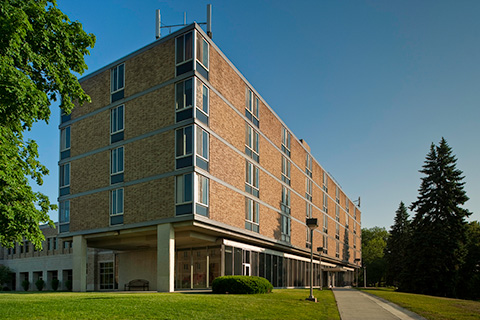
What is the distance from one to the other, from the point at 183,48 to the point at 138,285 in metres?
19.5

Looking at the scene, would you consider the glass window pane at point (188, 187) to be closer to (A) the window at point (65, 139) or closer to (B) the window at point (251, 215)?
(B) the window at point (251, 215)

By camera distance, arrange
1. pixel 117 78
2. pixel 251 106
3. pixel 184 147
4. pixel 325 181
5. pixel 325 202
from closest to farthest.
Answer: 1. pixel 184 147
2. pixel 117 78
3. pixel 251 106
4. pixel 325 202
5. pixel 325 181

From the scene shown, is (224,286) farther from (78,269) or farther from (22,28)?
(22,28)

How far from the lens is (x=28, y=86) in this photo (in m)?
12.1

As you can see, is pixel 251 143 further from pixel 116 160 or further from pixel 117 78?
pixel 117 78

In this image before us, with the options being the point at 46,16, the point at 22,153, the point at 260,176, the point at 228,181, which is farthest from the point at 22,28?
the point at 260,176

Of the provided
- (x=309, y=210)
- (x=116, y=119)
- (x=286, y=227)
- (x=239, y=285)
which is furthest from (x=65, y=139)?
(x=309, y=210)

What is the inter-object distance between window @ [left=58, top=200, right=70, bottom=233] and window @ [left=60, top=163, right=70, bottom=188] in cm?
144

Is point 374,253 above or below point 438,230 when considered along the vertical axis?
below

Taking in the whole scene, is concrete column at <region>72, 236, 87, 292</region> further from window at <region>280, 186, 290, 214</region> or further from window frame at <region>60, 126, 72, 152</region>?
window at <region>280, 186, 290, 214</region>

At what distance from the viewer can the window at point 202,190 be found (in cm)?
2683

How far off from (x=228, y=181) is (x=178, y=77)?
7.90 meters

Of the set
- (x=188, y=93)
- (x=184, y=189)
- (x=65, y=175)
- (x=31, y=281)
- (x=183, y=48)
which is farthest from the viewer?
(x=31, y=281)

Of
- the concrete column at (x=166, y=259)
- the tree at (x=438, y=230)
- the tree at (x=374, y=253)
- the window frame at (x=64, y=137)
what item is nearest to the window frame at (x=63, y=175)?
the window frame at (x=64, y=137)
